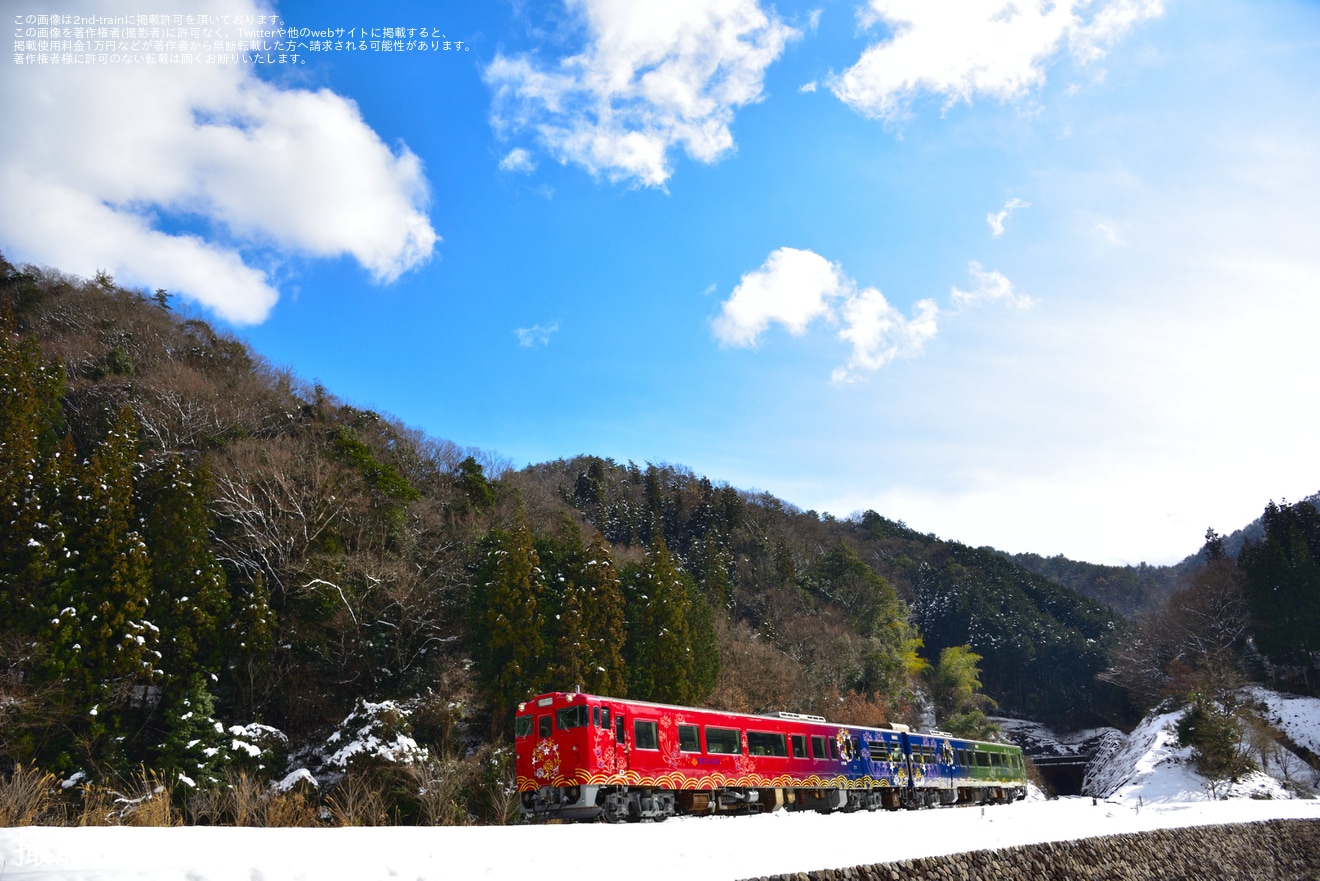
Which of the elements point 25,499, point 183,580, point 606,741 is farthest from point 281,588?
point 606,741

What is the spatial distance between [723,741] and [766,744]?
152 cm

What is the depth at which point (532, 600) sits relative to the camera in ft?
84.3

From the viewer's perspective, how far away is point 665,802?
46.7 ft

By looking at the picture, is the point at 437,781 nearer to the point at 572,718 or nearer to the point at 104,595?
the point at 572,718

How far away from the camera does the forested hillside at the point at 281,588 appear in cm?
1888

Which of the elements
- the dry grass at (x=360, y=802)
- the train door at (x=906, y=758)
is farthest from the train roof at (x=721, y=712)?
the dry grass at (x=360, y=802)

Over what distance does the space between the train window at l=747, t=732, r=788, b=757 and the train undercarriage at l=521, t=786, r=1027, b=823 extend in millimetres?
795

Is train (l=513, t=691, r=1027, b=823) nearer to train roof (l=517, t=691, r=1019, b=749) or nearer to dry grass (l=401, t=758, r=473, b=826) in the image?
train roof (l=517, t=691, r=1019, b=749)

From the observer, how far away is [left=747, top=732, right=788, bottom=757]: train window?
52.4ft

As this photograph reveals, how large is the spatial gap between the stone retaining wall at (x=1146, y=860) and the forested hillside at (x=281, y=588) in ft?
41.5

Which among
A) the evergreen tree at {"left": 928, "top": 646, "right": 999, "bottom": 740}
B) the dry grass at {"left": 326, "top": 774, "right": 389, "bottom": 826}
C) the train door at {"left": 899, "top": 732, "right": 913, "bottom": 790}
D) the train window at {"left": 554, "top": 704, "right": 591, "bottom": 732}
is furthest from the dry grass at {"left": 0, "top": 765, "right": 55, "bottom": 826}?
the evergreen tree at {"left": 928, "top": 646, "right": 999, "bottom": 740}

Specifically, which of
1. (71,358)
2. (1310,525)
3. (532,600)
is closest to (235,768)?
(532,600)

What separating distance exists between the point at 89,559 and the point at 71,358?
15482 mm

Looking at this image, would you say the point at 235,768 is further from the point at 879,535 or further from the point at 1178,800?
the point at 879,535
